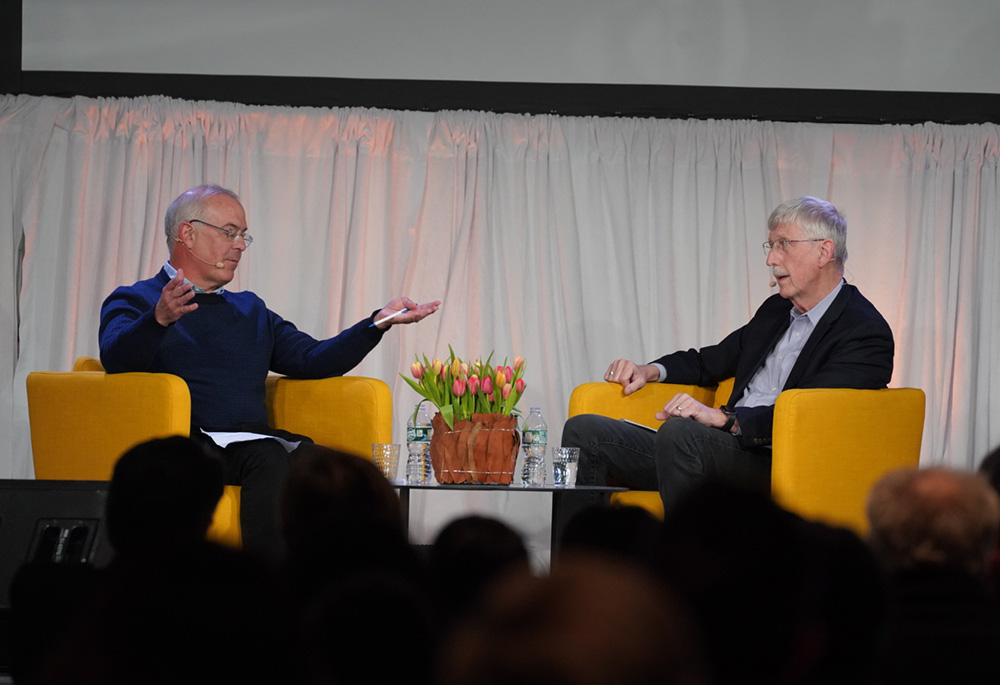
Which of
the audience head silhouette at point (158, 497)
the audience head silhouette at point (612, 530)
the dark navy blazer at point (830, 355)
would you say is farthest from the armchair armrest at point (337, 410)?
the audience head silhouette at point (612, 530)

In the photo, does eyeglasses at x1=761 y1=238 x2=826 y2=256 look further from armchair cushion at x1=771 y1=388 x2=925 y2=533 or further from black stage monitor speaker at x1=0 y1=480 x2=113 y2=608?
black stage monitor speaker at x1=0 y1=480 x2=113 y2=608

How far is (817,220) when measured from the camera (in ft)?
10.9

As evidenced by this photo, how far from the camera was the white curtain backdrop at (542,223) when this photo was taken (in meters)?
4.50

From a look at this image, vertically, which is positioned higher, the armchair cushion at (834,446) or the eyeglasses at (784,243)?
the eyeglasses at (784,243)

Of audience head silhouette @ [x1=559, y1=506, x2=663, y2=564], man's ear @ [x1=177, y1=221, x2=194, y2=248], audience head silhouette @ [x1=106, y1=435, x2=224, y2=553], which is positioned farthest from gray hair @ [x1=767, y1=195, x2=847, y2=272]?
audience head silhouette @ [x1=106, y1=435, x2=224, y2=553]

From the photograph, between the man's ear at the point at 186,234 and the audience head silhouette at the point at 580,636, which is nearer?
the audience head silhouette at the point at 580,636

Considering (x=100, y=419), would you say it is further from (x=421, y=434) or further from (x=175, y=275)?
(x=421, y=434)

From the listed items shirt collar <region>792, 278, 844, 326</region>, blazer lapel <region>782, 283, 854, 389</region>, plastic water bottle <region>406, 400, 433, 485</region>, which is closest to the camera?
plastic water bottle <region>406, 400, 433, 485</region>

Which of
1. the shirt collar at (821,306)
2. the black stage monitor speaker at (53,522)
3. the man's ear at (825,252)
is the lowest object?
the black stage monitor speaker at (53,522)

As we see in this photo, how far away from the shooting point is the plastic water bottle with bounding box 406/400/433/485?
293cm

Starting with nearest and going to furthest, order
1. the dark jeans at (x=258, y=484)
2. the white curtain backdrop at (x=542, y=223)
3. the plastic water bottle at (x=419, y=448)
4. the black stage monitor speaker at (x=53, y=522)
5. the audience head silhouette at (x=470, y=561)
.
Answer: the audience head silhouette at (x=470, y=561), the black stage monitor speaker at (x=53, y=522), the dark jeans at (x=258, y=484), the plastic water bottle at (x=419, y=448), the white curtain backdrop at (x=542, y=223)

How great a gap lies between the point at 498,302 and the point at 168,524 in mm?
3458

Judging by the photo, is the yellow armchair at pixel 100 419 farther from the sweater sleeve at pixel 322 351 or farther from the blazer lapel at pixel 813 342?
the blazer lapel at pixel 813 342

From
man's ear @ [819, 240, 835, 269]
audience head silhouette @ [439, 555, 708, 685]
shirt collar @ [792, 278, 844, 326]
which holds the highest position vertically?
man's ear @ [819, 240, 835, 269]
